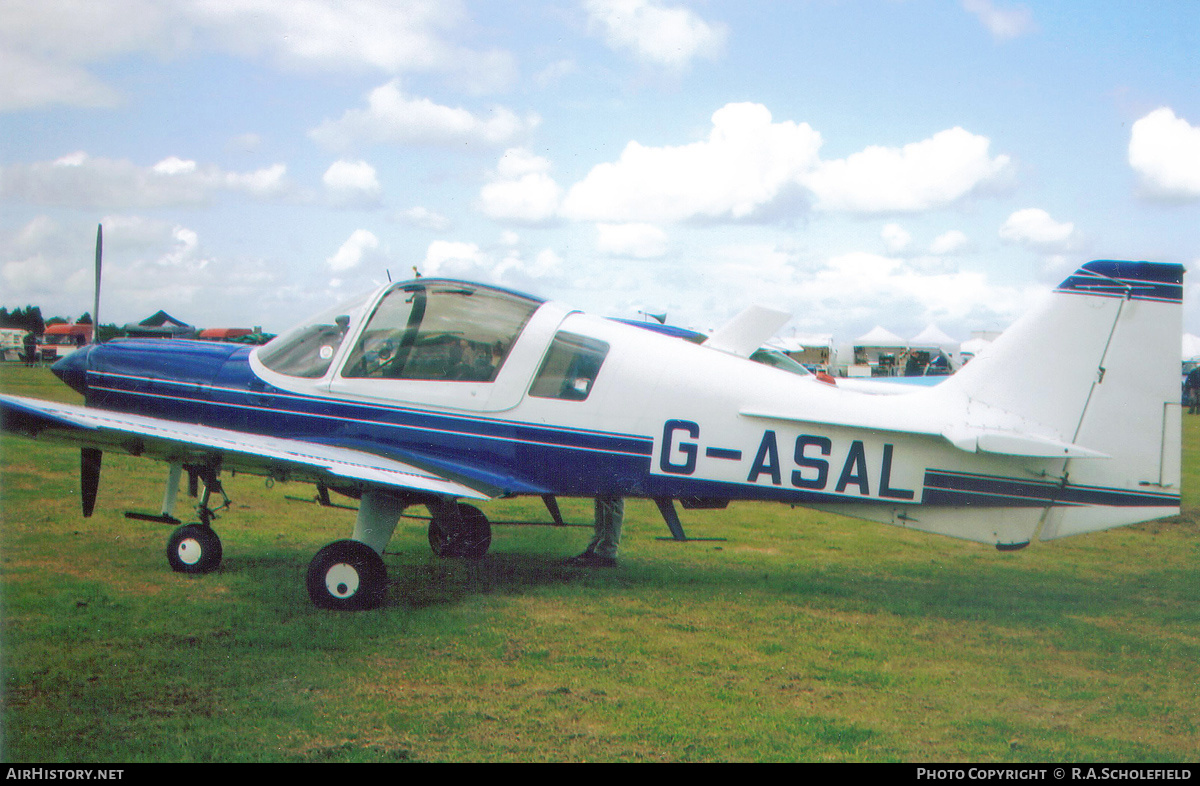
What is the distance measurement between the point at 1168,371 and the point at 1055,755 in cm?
296

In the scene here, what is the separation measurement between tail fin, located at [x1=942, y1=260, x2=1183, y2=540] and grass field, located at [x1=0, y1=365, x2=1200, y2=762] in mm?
879

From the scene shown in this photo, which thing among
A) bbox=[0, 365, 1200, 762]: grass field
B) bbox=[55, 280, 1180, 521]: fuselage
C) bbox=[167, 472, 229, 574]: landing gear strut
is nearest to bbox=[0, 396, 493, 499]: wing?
bbox=[55, 280, 1180, 521]: fuselage

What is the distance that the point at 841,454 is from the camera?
5570mm

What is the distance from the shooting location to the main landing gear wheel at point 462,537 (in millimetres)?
7051

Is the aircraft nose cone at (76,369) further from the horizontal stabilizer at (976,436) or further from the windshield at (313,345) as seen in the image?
the horizontal stabilizer at (976,436)

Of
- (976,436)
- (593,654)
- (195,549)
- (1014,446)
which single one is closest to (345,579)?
(195,549)

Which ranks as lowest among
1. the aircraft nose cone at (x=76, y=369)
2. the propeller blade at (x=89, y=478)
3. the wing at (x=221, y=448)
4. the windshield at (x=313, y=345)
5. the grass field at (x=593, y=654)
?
the grass field at (x=593, y=654)

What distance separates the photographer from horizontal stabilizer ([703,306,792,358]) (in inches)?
255

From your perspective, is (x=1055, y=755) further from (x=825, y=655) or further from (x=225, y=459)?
(x=225, y=459)

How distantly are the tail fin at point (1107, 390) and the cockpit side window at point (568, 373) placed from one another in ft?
8.40

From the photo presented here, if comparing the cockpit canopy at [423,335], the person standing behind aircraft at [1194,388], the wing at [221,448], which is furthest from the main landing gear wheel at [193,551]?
the person standing behind aircraft at [1194,388]

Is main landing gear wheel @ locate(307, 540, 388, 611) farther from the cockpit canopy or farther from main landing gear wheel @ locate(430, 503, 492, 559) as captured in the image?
main landing gear wheel @ locate(430, 503, 492, 559)

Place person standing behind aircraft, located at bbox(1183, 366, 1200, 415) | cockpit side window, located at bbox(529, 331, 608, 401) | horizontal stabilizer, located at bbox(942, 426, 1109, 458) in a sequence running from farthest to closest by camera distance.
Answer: person standing behind aircraft, located at bbox(1183, 366, 1200, 415) → cockpit side window, located at bbox(529, 331, 608, 401) → horizontal stabilizer, located at bbox(942, 426, 1109, 458)

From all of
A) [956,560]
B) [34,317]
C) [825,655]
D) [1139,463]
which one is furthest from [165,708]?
[34,317]
